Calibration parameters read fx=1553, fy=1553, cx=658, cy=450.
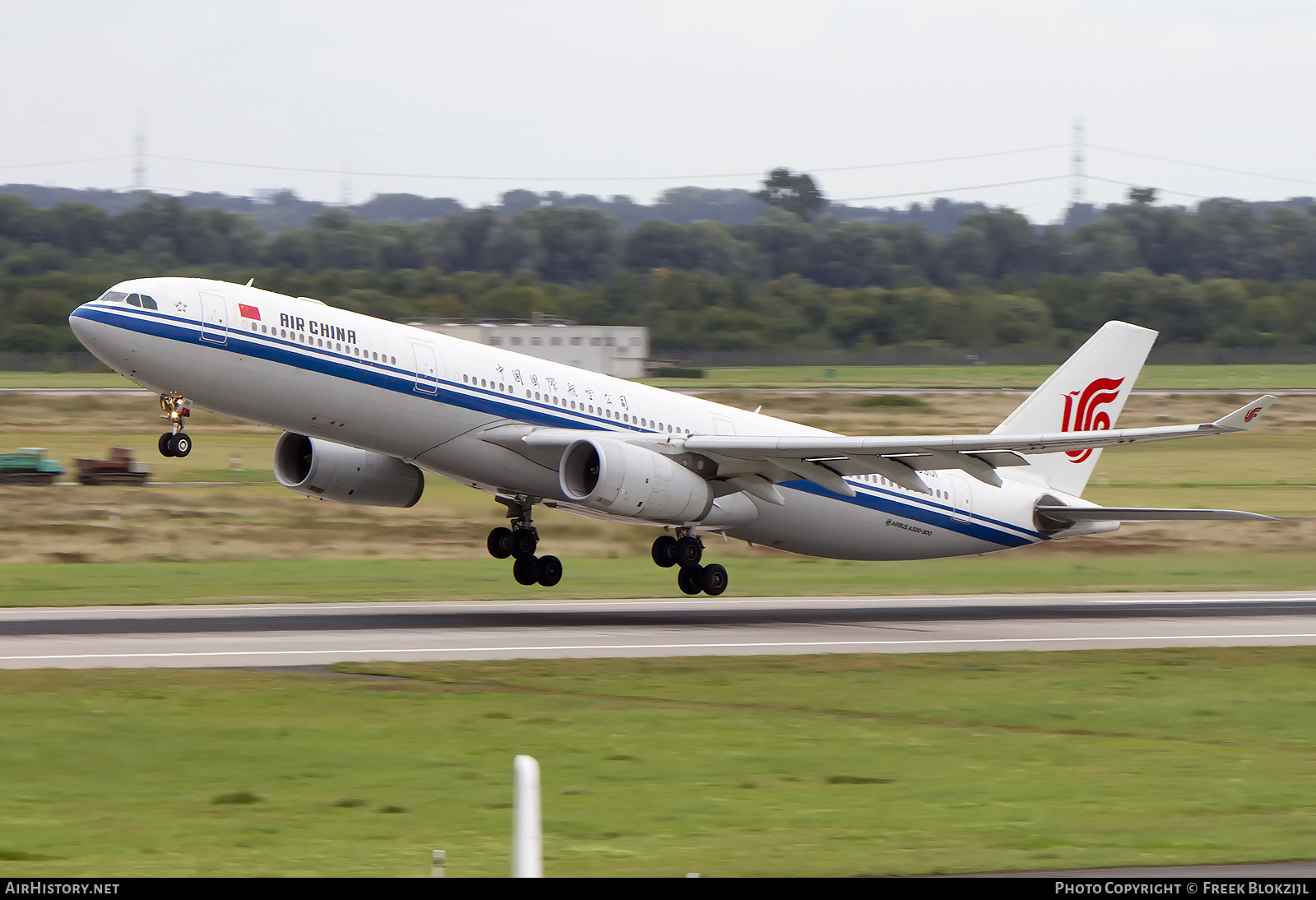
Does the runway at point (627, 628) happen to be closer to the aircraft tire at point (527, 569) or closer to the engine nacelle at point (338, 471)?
the aircraft tire at point (527, 569)

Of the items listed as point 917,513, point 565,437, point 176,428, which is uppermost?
point 176,428

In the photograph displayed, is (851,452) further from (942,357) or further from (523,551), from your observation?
(942,357)

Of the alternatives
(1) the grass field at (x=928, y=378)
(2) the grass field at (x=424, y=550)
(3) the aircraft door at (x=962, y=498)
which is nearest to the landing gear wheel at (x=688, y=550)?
(2) the grass field at (x=424, y=550)

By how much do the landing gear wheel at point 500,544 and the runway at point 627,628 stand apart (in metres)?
1.28

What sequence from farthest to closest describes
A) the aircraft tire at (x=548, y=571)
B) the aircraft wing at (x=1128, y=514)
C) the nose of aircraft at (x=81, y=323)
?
the aircraft tire at (x=548, y=571)
the aircraft wing at (x=1128, y=514)
the nose of aircraft at (x=81, y=323)

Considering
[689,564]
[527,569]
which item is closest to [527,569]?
[527,569]

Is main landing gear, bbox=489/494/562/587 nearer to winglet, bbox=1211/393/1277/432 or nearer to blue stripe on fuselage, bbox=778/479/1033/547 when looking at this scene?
blue stripe on fuselage, bbox=778/479/1033/547

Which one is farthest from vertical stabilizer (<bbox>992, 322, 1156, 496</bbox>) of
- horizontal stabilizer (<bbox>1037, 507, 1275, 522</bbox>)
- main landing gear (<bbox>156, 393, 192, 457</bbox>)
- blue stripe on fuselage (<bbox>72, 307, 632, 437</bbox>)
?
main landing gear (<bbox>156, 393, 192, 457</bbox>)

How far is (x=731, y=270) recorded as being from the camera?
18062 cm

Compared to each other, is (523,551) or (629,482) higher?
(629,482)

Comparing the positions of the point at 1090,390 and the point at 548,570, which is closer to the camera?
the point at 548,570

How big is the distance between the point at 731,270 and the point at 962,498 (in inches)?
5675

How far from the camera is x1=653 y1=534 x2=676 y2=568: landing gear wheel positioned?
113ft

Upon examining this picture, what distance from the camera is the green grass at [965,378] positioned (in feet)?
334
